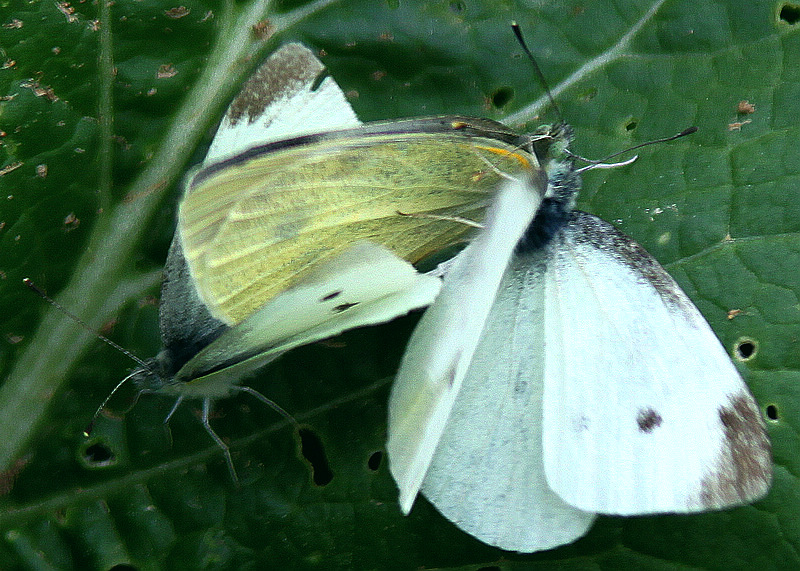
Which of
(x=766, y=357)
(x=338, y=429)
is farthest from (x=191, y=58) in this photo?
(x=766, y=357)

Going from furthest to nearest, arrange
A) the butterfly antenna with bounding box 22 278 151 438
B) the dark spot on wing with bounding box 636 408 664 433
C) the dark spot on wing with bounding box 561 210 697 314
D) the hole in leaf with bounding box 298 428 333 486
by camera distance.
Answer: the hole in leaf with bounding box 298 428 333 486, the butterfly antenna with bounding box 22 278 151 438, the dark spot on wing with bounding box 561 210 697 314, the dark spot on wing with bounding box 636 408 664 433

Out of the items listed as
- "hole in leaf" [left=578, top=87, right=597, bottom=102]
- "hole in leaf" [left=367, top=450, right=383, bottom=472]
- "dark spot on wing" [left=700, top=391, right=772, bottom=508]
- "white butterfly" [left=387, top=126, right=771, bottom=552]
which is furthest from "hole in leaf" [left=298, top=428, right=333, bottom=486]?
"hole in leaf" [left=578, top=87, right=597, bottom=102]

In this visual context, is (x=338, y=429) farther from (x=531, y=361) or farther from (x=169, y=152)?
(x=169, y=152)

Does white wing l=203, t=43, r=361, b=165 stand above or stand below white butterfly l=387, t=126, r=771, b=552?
above

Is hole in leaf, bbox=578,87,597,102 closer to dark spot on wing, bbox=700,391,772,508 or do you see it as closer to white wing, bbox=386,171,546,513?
white wing, bbox=386,171,546,513

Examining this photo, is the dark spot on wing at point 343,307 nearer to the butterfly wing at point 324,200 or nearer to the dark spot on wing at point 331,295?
the dark spot on wing at point 331,295
